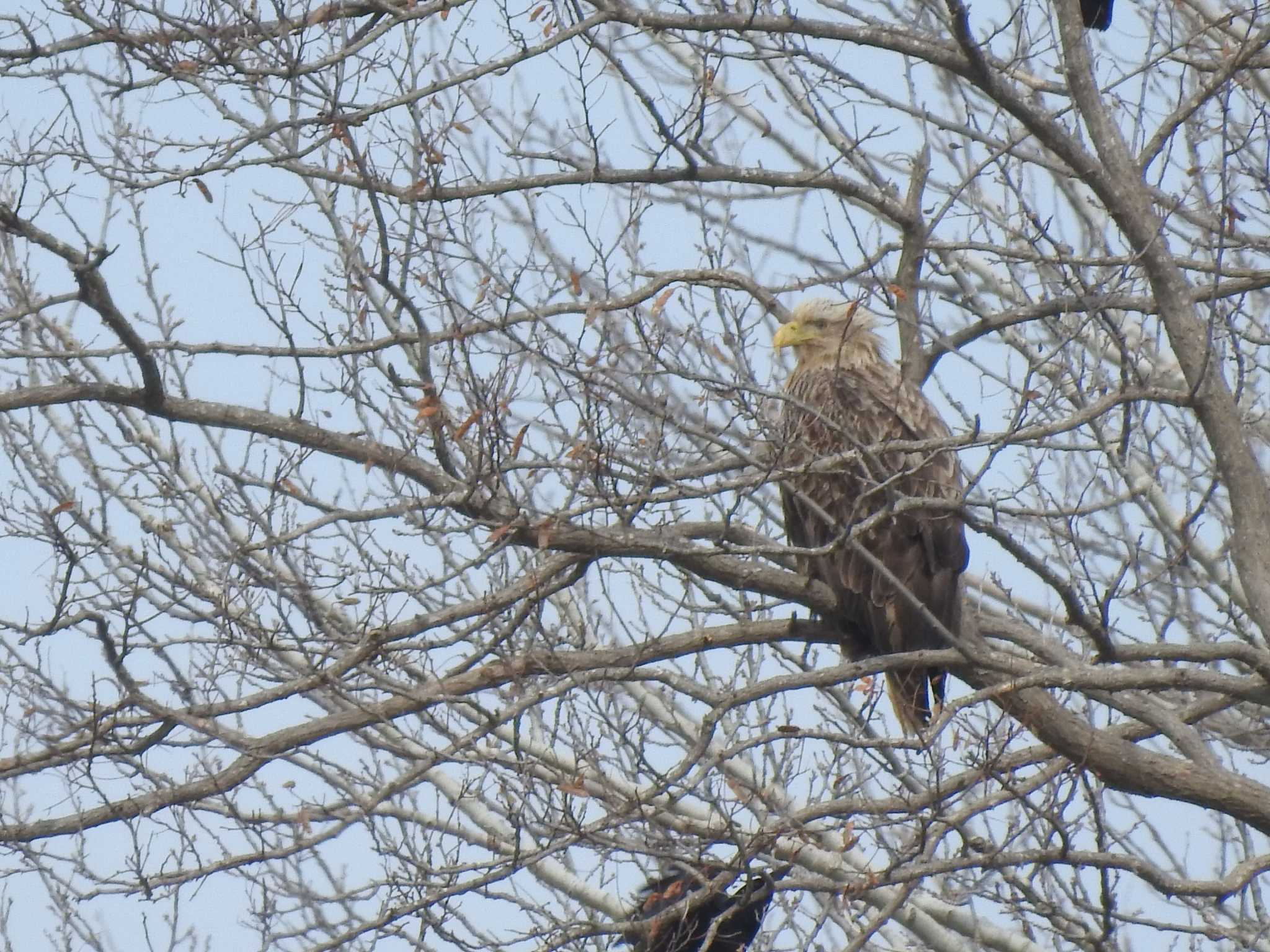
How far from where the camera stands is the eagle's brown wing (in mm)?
5098

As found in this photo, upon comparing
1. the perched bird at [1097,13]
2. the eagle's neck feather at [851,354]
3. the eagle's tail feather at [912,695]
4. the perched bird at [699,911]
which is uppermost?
the perched bird at [1097,13]

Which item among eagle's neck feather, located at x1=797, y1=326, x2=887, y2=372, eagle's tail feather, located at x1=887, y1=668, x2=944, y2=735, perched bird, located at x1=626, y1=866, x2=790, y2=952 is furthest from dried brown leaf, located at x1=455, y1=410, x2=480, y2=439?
eagle's neck feather, located at x1=797, y1=326, x2=887, y2=372

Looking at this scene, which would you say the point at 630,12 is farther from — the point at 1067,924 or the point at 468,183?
the point at 1067,924

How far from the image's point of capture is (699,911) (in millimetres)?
5105

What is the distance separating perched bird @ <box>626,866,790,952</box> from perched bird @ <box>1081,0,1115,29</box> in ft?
11.0

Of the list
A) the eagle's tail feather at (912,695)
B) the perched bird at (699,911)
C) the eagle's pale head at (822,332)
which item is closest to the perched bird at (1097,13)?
the eagle's pale head at (822,332)

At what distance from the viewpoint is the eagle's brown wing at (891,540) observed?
5.10 m

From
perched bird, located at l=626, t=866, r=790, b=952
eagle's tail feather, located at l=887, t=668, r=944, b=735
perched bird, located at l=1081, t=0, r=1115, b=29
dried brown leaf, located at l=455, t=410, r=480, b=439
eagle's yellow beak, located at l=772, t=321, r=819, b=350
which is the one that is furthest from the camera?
eagle's yellow beak, located at l=772, t=321, r=819, b=350

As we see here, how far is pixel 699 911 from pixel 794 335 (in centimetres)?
227

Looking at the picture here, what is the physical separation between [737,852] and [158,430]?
569cm

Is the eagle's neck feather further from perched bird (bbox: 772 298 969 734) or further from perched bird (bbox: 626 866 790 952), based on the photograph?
perched bird (bbox: 626 866 790 952)

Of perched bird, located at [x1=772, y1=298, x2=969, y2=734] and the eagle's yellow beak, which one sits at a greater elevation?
the eagle's yellow beak

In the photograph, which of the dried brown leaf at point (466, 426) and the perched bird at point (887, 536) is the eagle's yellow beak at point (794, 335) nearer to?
the perched bird at point (887, 536)

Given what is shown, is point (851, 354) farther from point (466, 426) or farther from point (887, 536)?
point (466, 426)
